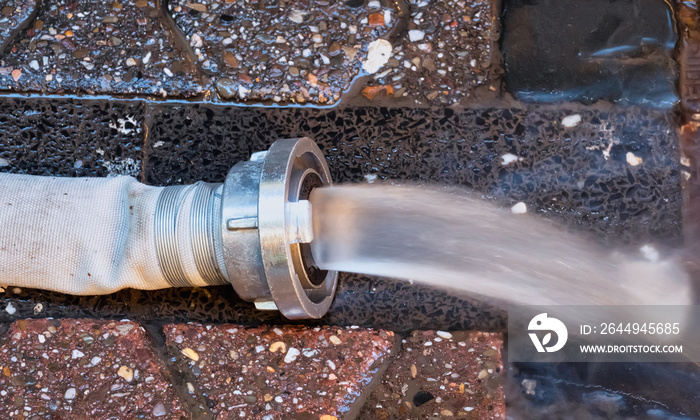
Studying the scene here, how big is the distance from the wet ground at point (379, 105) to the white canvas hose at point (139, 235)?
17cm

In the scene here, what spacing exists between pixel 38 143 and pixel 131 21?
0.38 meters

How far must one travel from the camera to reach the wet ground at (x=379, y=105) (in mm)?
1456

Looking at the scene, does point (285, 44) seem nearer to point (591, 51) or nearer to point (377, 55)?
point (377, 55)

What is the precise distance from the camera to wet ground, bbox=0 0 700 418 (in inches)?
57.3

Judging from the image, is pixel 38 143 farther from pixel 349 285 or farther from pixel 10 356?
pixel 349 285

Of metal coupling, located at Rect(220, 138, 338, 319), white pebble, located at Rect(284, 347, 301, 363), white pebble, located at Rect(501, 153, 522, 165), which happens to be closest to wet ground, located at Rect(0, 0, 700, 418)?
white pebble, located at Rect(501, 153, 522, 165)

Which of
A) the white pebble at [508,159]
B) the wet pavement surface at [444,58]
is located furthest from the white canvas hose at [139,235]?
the white pebble at [508,159]

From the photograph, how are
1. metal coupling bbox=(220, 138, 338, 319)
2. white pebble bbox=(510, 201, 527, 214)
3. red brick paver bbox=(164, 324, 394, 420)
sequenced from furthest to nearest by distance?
white pebble bbox=(510, 201, 527, 214), red brick paver bbox=(164, 324, 394, 420), metal coupling bbox=(220, 138, 338, 319)

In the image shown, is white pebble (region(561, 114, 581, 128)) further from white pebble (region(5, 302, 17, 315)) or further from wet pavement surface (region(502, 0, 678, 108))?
white pebble (region(5, 302, 17, 315))

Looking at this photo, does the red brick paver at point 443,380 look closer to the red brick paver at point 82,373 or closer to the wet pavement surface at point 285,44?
the red brick paver at point 82,373

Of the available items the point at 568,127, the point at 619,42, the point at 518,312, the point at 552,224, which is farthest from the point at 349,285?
the point at 619,42

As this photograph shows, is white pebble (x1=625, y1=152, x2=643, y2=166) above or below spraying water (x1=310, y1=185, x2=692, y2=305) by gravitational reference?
above

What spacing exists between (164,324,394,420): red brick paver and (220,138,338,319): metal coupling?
0.17m

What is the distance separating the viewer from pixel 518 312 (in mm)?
1427
